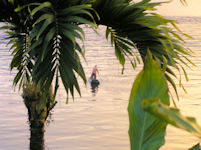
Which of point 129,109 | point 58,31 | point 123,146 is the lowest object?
point 123,146

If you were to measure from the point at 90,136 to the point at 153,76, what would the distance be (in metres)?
12.5

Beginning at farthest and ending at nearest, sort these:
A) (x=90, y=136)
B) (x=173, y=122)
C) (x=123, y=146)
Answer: (x=90, y=136), (x=123, y=146), (x=173, y=122)

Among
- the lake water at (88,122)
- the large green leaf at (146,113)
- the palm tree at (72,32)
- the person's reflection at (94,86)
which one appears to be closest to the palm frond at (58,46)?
the palm tree at (72,32)

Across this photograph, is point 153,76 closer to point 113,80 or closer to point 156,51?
point 156,51

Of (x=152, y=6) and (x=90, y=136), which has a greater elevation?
(x=152, y=6)

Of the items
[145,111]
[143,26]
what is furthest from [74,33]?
[145,111]

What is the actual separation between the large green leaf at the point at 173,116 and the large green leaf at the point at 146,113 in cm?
16

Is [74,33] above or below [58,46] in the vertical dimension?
above

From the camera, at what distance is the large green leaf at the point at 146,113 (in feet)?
2.77

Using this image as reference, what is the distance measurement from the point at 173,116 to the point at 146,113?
0.24 m

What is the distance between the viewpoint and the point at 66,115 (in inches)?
669

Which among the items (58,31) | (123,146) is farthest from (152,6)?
(123,146)

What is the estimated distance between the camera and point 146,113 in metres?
0.89

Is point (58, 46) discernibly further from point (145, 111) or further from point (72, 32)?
point (145, 111)
